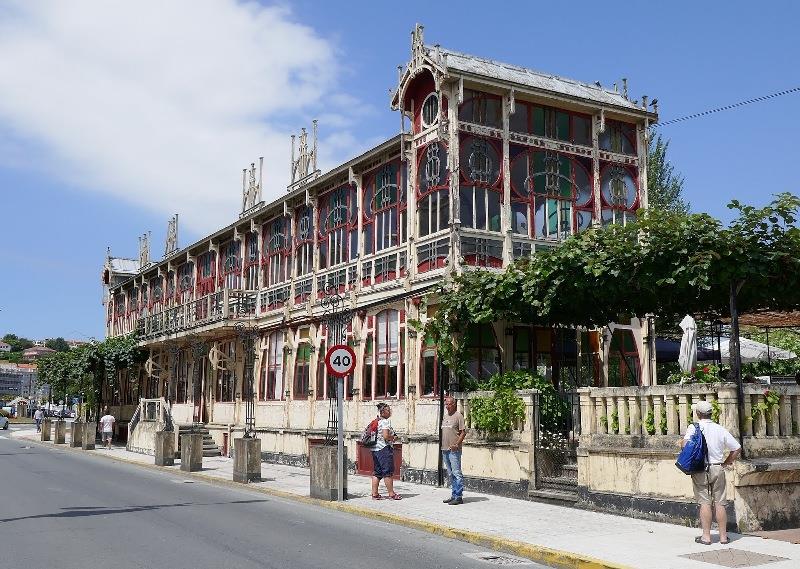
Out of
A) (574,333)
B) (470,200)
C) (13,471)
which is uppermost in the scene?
(470,200)

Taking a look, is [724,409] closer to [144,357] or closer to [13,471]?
[13,471]

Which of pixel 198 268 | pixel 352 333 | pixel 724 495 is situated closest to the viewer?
pixel 724 495

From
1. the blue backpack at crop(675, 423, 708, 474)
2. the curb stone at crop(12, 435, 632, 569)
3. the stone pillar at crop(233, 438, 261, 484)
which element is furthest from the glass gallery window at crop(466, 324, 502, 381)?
the blue backpack at crop(675, 423, 708, 474)

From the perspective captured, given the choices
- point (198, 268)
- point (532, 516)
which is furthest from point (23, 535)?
point (198, 268)

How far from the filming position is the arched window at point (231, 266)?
106ft

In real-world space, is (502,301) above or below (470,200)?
below

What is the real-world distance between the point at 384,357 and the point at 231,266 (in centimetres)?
1376

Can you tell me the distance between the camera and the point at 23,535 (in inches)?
458

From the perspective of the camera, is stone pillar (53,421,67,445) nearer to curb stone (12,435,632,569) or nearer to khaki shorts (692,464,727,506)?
curb stone (12,435,632,569)

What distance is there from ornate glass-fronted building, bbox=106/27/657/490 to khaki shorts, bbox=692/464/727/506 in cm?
781

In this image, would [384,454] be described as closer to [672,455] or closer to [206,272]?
[672,455]

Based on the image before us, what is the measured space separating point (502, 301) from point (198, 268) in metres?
23.1

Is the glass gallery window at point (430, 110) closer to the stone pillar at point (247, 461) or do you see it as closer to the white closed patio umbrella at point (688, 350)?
the white closed patio umbrella at point (688, 350)

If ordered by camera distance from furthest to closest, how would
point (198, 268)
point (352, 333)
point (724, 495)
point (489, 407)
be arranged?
1. point (198, 268)
2. point (352, 333)
3. point (489, 407)
4. point (724, 495)
